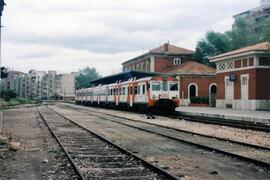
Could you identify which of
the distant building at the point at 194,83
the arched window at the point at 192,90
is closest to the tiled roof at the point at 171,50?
the distant building at the point at 194,83

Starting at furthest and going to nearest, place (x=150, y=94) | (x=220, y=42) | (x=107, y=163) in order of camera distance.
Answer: (x=220, y=42)
(x=150, y=94)
(x=107, y=163)

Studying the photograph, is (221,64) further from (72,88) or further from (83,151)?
(72,88)

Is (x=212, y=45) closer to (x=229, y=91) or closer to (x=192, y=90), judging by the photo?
(x=192, y=90)

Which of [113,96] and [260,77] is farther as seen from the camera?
[113,96]

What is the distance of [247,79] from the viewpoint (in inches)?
1540

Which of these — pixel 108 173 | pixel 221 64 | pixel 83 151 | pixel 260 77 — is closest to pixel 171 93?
pixel 260 77

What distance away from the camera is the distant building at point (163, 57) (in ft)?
233

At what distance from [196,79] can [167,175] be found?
1979 inches

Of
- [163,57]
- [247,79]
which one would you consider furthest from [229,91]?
[163,57]

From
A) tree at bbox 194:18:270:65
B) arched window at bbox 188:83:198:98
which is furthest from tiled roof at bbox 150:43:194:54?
arched window at bbox 188:83:198:98

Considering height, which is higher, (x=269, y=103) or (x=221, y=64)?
(x=221, y=64)

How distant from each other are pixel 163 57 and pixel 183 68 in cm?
1264

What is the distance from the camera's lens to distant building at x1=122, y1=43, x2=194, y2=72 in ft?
233

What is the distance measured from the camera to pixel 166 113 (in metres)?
35.1
